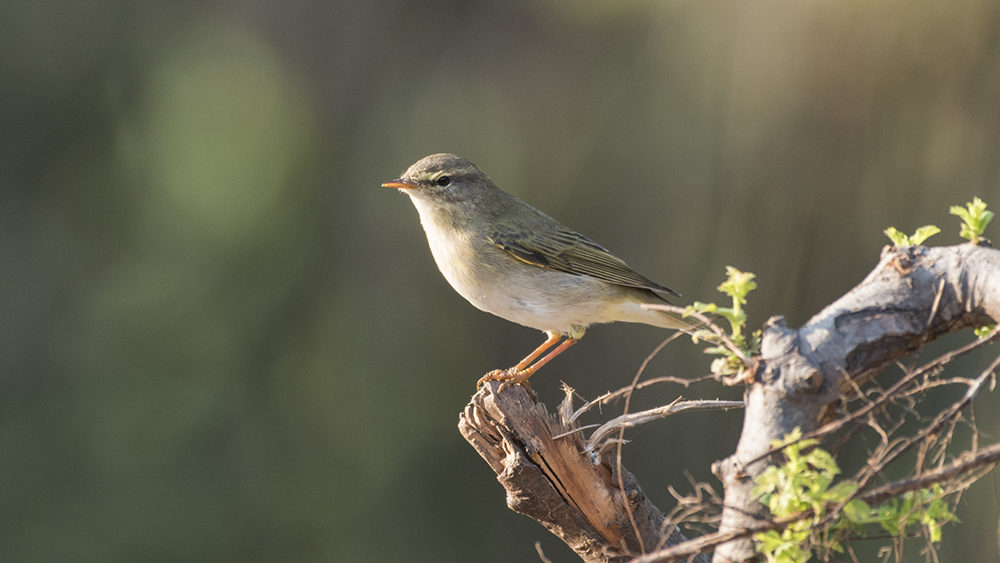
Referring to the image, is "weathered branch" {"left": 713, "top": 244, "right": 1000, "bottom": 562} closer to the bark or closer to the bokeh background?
the bark

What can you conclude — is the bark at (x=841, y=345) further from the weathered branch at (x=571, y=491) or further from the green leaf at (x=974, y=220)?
the weathered branch at (x=571, y=491)

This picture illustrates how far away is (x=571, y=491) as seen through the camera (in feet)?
6.95

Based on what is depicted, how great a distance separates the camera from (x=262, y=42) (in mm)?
5227

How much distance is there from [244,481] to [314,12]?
3.15m

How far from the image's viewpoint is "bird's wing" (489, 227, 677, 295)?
306cm

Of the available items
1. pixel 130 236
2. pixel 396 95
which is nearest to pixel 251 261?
pixel 130 236

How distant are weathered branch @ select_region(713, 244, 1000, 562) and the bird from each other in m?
1.58

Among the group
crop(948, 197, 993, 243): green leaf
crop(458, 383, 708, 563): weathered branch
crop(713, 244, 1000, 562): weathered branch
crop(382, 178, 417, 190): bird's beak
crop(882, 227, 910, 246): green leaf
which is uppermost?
crop(382, 178, 417, 190): bird's beak

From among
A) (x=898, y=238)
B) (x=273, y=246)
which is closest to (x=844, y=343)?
(x=898, y=238)

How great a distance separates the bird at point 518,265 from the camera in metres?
2.96

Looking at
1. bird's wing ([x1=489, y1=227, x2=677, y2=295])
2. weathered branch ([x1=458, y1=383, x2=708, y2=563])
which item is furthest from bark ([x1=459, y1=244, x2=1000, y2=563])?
bird's wing ([x1=489, y1=227, x2=677, y2=295])

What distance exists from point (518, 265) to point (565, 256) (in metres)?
0.24

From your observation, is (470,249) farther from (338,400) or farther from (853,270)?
(338,400)

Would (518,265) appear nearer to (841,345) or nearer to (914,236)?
(914,236)
